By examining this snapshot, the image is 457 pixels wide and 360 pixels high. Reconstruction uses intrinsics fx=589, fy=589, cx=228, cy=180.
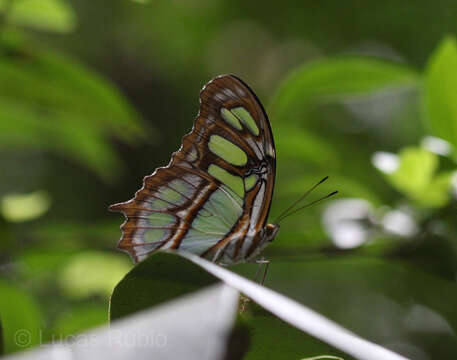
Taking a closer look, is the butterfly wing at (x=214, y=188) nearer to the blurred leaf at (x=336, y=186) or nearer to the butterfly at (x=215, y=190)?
the butterfly at (x=215, y=190)

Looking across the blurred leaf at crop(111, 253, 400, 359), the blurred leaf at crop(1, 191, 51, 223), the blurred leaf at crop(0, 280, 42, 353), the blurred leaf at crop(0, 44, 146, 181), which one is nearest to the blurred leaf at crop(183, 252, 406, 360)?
the blurred leaf at crop(111, 253, 400, 359)

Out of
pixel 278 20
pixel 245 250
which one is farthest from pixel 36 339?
pixel 278 20

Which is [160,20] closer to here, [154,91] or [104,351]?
[154,91]

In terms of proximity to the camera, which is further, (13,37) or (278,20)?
(278,20)

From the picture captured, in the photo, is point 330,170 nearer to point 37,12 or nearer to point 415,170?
point 415,170

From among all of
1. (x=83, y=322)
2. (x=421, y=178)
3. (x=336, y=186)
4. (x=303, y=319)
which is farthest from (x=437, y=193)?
(x=303, y=319)

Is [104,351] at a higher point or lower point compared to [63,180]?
lower

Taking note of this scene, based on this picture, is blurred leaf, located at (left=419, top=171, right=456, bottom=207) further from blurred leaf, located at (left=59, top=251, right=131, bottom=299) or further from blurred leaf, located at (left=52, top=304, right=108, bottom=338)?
blurred leaf, located at (left=59, top=251, right=131, bottom=299)
